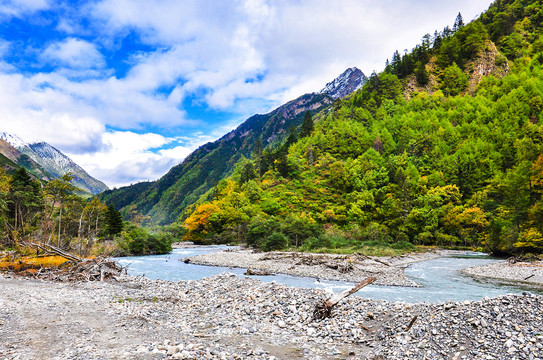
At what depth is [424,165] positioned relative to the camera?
84.9 m

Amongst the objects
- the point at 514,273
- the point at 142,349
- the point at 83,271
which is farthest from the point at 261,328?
Answer: the point at 514,273

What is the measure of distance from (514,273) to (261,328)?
91.3ft

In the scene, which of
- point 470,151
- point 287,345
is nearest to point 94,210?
point 287,345

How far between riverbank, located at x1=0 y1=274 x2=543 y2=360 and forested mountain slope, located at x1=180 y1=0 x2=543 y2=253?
35.3 meters

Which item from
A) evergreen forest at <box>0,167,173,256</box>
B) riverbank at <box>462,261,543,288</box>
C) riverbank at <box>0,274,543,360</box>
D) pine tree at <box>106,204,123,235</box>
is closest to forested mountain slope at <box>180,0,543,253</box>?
riverbank at <box>462,261,543,288</box>

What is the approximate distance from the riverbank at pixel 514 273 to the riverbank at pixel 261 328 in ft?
60.5

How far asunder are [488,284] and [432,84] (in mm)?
120264

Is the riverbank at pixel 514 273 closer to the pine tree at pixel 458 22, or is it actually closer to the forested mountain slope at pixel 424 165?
the forested mountain slope at pixel 424 165

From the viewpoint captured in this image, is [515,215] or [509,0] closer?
[515,215]

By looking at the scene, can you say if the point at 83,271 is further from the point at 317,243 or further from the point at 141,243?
the point at 317,243

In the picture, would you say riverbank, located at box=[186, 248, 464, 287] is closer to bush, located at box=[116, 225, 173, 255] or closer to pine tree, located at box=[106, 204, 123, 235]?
bush, located at box=[116, 225, 173, 255]

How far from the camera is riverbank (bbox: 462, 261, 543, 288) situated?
2355 cm

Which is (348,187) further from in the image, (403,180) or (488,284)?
(488,284)

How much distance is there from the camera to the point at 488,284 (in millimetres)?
22734
